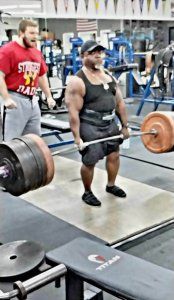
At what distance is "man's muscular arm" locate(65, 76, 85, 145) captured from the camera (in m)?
3.06

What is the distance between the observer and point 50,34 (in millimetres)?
8281

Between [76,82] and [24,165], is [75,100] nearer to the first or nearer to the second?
[76,82]

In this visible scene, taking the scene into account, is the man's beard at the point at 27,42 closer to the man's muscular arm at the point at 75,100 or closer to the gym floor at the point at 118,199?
the man's muscular arm at the point at 75,100

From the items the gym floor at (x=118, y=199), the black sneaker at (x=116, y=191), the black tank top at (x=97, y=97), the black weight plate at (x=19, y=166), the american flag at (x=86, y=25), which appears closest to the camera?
the black weight plate at (x=19, y=166)

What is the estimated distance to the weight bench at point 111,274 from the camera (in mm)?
1425

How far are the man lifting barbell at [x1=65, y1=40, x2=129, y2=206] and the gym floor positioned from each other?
0.64ft

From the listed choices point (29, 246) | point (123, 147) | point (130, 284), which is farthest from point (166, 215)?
point (123, 147)

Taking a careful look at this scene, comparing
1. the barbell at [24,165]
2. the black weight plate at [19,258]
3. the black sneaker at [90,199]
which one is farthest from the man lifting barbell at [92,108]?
the black weight plate at [19,258]

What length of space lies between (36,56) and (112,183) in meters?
1.33

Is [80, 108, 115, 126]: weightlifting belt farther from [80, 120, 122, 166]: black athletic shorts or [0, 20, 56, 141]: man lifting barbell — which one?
[0, 20, 56, 141]: man lifting barbell

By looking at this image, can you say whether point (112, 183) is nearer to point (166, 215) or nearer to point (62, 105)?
point (166, 215)

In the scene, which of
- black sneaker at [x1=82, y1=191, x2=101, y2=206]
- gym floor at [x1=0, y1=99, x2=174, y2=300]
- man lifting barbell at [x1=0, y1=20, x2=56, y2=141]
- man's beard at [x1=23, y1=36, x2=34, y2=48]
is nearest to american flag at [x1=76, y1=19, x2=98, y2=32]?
gym floor at [x1=0, y1=99, x2=174, y2=300]

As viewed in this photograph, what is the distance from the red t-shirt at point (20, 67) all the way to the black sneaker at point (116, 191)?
111 cm

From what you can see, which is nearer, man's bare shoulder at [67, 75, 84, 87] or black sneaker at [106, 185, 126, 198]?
man's bare shoulder at [67, 75, 84, 87]
